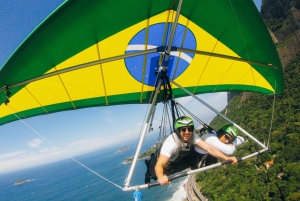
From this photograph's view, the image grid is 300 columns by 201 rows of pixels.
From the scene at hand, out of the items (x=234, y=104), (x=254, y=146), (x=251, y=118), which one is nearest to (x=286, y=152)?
(x=254, y=146)

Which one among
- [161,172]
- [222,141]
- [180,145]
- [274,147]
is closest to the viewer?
[161,172]

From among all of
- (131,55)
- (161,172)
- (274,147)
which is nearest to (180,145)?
(161,172)

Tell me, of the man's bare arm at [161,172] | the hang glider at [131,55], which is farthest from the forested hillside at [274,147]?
the man's bare arm at [161,172]

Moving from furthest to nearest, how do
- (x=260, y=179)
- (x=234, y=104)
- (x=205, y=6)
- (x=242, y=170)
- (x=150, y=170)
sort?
(x=234, y=104)
(x=242, y=170)
(x=260, y=179)
(x=150, y=170)
(x=205, y=6)

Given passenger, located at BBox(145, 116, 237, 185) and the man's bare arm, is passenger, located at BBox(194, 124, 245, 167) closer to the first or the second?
passenger, located at BBox(145, 116, 237, 185)

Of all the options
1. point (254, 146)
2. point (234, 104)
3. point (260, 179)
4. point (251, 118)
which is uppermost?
point (234, 104)

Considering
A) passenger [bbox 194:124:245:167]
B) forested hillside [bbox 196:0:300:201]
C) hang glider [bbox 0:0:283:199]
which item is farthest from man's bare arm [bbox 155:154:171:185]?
forested hillside [bbox 196:0:300:201]

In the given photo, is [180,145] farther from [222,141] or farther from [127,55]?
[127,55]

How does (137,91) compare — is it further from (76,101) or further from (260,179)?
(260,179)
